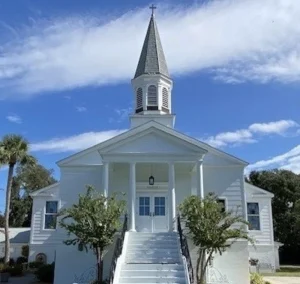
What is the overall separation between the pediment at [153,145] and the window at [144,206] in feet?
9.66

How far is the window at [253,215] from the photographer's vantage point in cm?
3161

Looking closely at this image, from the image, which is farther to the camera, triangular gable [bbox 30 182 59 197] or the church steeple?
triangular gable [bbox 30 182 59 197]

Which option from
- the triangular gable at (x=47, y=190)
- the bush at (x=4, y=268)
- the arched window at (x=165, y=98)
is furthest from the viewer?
the triangular gable at (x=47, y=190)

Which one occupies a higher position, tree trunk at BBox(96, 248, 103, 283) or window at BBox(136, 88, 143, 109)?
window at BBox(136, 88, 143, 109)

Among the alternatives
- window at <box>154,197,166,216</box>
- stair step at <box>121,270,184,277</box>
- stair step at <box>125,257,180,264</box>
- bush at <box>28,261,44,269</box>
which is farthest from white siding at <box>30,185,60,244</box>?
stair step at <box>121,270,184,277</box>

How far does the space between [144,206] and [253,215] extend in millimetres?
12667

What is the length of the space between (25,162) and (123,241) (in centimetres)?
1691

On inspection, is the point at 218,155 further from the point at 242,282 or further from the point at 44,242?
the point at 44,242

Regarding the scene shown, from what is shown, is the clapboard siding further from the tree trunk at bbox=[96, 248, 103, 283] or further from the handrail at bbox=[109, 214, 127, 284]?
the tree trunk at bbox=[96, 248, 103, 283]

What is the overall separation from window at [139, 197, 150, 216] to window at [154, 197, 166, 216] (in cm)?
37

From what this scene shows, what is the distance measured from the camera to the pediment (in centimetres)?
2083

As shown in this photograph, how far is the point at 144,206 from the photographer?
22.2m

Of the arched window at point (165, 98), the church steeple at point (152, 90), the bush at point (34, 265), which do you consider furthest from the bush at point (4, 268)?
the arched window at point (165, 98)

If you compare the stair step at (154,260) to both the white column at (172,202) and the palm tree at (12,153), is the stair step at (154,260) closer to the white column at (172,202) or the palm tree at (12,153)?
the white column at (172,202)
